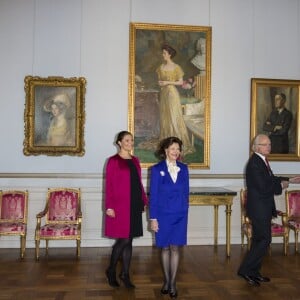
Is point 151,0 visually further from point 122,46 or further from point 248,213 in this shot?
point 248,213

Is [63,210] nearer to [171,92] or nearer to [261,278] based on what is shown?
[171,92]

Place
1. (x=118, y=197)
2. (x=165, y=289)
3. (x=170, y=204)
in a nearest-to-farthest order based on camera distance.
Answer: (x=170, y=204) < (x=165, y=289) < (x=118, y=197)

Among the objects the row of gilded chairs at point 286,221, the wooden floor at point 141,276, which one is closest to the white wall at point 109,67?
the row of gilded chairs at point 286,221

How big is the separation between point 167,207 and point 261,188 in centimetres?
111

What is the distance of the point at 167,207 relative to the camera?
379cm

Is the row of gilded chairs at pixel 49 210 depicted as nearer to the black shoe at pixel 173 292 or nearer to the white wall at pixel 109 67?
the white wall at pixel 109 67

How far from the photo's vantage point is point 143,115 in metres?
6.51

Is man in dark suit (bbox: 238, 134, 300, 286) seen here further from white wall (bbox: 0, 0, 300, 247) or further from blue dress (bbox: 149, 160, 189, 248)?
white wall (bbox: 0, 0, 300, 247)

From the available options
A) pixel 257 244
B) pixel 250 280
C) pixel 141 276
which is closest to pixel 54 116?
pixel 141 276

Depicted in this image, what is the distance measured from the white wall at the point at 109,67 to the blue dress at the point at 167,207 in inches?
108

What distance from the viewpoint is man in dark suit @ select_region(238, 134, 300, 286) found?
166 inches

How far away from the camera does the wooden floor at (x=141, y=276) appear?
13.2 ft

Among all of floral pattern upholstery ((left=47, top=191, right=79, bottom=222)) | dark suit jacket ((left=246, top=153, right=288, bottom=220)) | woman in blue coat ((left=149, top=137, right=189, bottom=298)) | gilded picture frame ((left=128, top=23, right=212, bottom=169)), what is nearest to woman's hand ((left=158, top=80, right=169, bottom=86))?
gilded picture frame ((left=128, top=23, right=212, bottom=169))

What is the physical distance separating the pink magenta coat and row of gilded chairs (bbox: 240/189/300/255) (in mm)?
2473
